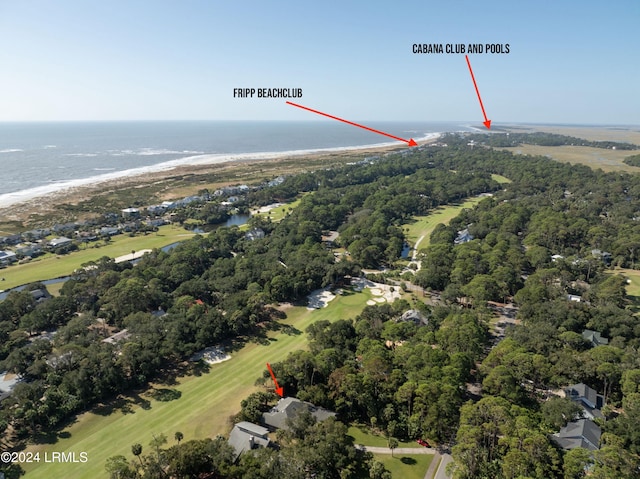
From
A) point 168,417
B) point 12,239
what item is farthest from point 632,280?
point 12,239

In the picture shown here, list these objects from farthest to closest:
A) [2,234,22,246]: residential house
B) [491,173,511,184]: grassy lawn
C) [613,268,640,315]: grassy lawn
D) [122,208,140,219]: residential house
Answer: [491,173,511,184]: grassy lawn → [122,208,140,219]: residential house → [2,234,22,246]: residential house → [613,268,640,315]: grassy lawn

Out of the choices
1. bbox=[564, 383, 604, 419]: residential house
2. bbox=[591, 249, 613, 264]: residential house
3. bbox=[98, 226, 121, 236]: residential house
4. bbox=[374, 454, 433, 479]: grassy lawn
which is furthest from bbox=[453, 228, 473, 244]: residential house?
bbox=[98, 226, 121, 236]: residential house

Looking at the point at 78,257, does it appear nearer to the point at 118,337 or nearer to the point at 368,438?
the point at 118,337

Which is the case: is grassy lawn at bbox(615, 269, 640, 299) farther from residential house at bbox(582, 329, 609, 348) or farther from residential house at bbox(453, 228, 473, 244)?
residential house at bbox(453, 228, 473, 244)

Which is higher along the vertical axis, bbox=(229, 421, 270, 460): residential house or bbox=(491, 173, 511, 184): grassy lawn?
bbox=(491, 173, 511, 184): grassy lawn

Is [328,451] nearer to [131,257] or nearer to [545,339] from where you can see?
[545,339]

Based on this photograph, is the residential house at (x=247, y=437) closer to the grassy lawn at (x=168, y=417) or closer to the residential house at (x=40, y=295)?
the grassy lawn at (x=168, y=417)
